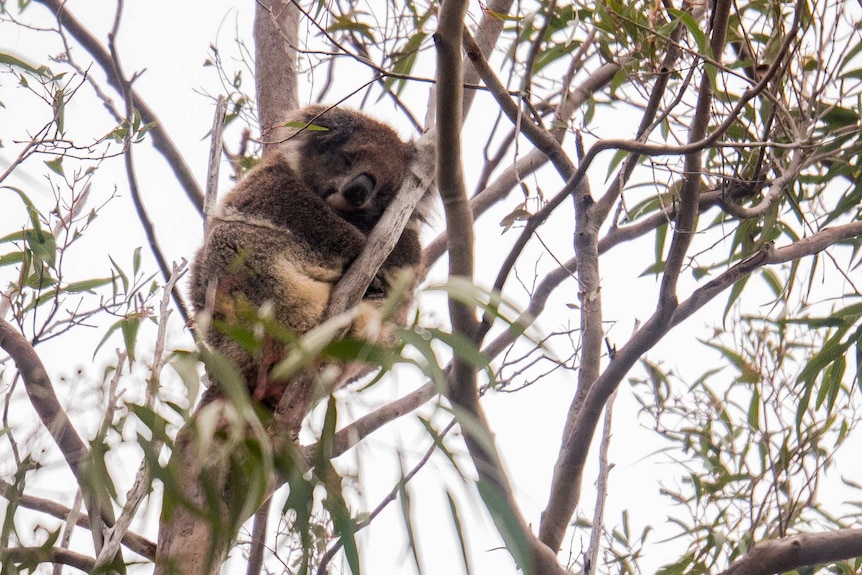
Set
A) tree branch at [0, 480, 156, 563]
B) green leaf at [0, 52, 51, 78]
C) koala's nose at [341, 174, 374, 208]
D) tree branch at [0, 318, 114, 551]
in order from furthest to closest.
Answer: koala's nose at [341, 174, 374, 208] < green leaf at [0, 52, 51, 78] < tree branch at [0, 318, 114, 551] < tree branch at [0, 480, 156, 563]

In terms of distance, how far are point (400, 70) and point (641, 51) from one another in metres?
0.66

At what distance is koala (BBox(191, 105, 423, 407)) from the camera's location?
7.48 feet

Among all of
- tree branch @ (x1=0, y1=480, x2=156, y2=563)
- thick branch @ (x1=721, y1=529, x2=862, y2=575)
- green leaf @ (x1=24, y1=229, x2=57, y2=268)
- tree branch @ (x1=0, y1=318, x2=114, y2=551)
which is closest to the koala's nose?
green leaf @ (x1=24, y1=229, x2=57, y2=268)

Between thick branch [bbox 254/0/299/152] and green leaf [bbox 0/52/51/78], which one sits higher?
thick branch [bbox 254/0/299/152]

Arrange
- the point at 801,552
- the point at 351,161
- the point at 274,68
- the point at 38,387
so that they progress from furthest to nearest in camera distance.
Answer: the point at 274,68 → the point at 351,161 → the point at 38,387 → the point at 801,552

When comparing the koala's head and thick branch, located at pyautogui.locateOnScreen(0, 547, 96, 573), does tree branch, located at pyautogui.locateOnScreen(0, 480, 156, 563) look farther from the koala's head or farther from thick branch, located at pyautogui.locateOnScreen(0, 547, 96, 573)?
the koala's head

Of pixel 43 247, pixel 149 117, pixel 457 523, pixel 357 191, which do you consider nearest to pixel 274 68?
pixel 149 117

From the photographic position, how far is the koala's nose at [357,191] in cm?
262

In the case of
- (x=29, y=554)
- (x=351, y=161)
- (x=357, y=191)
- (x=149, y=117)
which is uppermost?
(x=149, y=117)

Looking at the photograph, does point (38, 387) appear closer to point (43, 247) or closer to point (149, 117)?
point (43, 247)

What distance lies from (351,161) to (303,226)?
0.34m

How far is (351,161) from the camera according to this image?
275 centimetres

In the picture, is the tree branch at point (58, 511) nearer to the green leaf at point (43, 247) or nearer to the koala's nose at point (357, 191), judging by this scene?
the green leaf at point (43, 247)

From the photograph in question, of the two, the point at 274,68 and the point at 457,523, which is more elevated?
the point at 274,68
